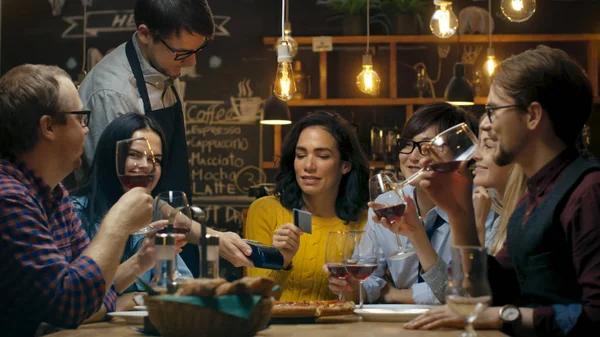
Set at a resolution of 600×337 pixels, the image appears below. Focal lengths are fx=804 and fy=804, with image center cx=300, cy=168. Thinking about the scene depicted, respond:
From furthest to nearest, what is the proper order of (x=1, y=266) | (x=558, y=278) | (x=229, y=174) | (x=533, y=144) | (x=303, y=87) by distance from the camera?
(x=229, y=174) → (x=303, y=87) → (x=533, y=144) → (x=558, y=278) → (x=1, y=266)

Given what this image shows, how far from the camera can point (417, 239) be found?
263 centimetres

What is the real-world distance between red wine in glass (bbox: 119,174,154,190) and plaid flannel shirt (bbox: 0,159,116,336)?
0.26 m

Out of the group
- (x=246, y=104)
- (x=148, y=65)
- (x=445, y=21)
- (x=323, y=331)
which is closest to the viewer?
(x=323, y=331)

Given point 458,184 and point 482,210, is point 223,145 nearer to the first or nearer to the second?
point 482,210

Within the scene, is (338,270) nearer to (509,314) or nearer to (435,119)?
(509,314)

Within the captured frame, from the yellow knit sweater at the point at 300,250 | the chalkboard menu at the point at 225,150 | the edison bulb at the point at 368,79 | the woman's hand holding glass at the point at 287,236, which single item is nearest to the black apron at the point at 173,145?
the yellow knit sweater at the point at 300,250

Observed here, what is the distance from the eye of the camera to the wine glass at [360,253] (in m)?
2.30

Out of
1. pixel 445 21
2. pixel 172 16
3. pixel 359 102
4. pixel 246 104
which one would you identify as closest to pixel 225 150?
pixel 246 104

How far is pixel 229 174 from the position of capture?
6926mm

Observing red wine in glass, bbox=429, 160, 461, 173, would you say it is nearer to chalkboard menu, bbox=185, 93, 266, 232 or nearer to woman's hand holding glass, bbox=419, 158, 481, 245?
woman's hand holding glass, bbox=419, 158, 481, 245

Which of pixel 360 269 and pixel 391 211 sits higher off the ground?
pixel 391 211

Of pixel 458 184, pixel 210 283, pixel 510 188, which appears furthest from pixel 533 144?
pixel 210 283

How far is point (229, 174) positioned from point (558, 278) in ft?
16.7

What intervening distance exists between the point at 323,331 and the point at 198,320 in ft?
1.36
